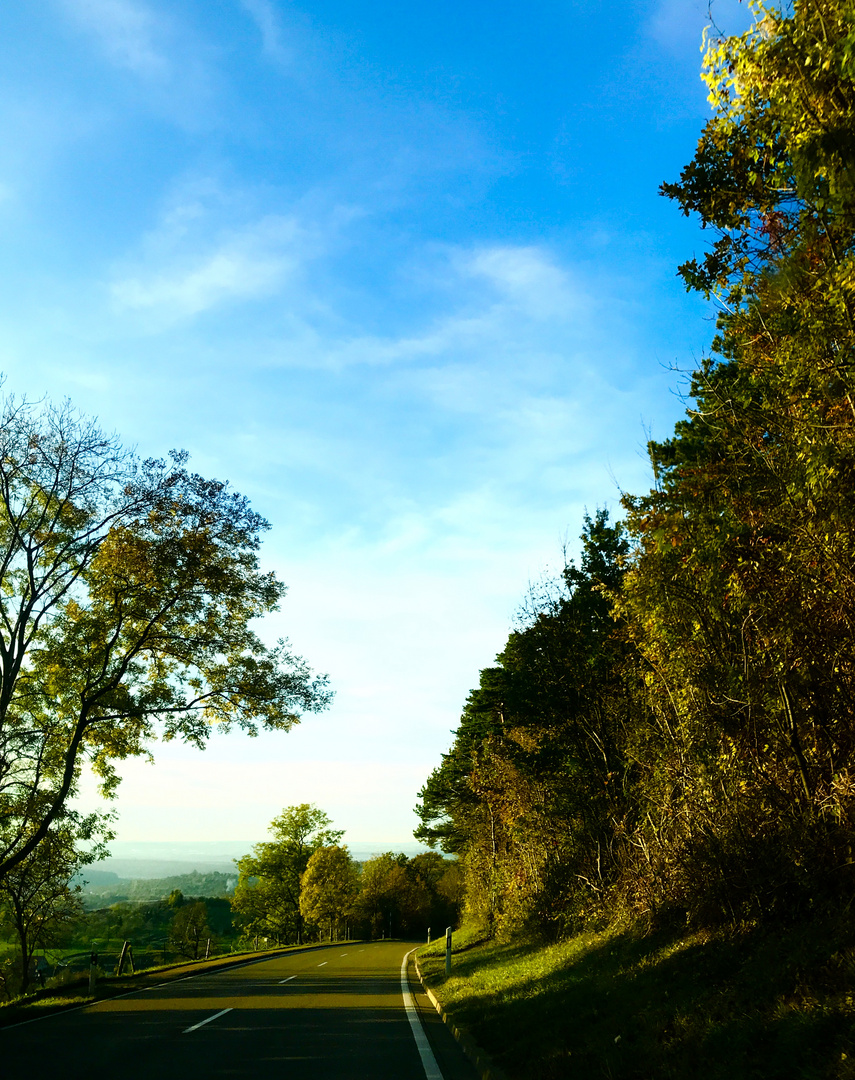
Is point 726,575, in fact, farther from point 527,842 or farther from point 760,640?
point 527,842

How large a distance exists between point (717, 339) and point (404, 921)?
8543 cm

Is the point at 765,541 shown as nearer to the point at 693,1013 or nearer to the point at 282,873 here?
the point at 693,1013

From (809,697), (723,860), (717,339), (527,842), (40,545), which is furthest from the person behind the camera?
(527,842)

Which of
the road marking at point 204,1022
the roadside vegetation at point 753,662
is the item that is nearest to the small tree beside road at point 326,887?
the roadside vegetation at point 753,662

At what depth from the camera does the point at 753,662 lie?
29.4 ft

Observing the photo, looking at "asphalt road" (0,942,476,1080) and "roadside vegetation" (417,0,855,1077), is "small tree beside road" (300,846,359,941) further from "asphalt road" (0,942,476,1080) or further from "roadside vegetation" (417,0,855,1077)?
"roadside vegetation" (417,0,855,1077)

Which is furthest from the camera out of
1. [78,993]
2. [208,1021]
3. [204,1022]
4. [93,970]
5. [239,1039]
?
[78,993]

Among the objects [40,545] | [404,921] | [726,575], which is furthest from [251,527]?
[404,921]

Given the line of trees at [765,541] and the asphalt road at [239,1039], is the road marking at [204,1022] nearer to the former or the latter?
the asphalt road at [239,1039]

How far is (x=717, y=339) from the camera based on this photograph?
485 inches

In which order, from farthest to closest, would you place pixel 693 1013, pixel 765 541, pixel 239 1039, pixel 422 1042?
pixel 422 1042
pixel 239 1039
pixel 765 541
pixel 693 1013

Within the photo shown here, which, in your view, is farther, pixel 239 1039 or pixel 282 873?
pixel 282 873

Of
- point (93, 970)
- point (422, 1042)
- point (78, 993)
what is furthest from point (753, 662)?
point (78, 993)

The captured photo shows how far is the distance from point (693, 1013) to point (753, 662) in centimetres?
392
